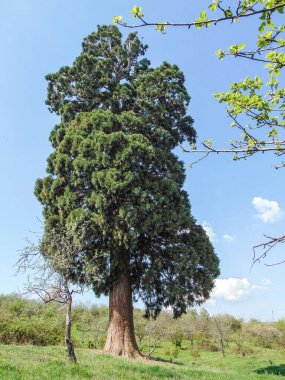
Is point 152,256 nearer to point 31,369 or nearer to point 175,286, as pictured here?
point 175,286

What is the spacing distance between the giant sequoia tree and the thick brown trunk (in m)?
0.04

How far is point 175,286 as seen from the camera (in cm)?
1558

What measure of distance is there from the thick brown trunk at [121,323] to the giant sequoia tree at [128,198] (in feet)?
0.13

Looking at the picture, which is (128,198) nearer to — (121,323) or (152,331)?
(121,323)

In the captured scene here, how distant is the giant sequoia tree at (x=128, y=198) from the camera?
1484 cm

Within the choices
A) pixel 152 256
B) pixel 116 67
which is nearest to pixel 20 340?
pixel 152 256

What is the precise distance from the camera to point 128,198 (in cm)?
1495

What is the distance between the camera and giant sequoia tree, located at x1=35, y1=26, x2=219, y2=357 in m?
14.8

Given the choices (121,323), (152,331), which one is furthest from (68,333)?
(152,331)

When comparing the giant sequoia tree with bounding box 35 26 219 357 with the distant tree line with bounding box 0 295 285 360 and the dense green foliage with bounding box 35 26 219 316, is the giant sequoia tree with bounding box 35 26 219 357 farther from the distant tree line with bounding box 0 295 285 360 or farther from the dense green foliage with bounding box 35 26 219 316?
the distant tree line with bounding box 0 295 285 360

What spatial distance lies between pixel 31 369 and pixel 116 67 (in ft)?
58.7

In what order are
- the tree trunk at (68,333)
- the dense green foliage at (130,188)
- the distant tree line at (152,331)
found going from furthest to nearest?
the distant tree line at (152,331) < the dense green foliage at (130,188) < the tree trunk at (68,333)

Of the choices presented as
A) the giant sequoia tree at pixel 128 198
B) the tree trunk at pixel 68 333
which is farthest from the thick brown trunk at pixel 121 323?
the tree trunk at pixel 68 333

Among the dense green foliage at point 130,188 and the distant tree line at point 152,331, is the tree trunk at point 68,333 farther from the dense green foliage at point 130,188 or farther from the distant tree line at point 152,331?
the distant tree line at point 152,331
